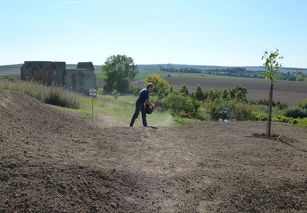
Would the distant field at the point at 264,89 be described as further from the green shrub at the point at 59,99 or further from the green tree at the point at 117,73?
the green shrub at the point at 59,99

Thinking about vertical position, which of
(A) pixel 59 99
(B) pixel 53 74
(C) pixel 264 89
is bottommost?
(C) pixel 264 89

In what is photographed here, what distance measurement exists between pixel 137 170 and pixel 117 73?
56.5 metres

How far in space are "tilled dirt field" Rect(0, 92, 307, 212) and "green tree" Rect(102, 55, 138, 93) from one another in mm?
51090

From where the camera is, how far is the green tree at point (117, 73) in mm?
62938

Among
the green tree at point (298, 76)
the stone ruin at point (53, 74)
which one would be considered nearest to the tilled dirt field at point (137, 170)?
the stone ruin at point (53, 74)

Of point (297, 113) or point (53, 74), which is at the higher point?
point (53, 74)

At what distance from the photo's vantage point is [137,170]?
290 inches

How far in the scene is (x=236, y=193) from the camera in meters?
6.80

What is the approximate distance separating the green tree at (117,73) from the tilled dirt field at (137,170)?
51.1 m

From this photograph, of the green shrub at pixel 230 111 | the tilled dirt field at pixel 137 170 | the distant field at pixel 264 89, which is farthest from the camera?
the distant field at pixel 264 89

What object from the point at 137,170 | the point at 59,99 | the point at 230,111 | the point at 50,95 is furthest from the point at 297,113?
the point at 137,170

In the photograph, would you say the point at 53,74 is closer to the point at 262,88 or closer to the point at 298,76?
the point at 262,88

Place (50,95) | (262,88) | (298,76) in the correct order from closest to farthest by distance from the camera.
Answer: (50,95)
(262,88)
(298,76)

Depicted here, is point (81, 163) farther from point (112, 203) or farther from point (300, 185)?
point (300, 185)
